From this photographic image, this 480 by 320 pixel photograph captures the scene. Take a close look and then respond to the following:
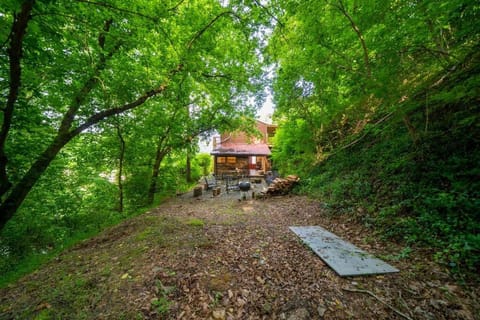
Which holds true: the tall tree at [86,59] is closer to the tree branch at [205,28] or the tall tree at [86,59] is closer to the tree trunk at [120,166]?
the tree branch at [205,28]

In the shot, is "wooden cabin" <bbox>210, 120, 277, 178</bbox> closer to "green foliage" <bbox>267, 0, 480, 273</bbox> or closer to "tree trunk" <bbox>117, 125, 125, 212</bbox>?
"tree trunk" <bbox>117, 125, 125, 212</bbox>

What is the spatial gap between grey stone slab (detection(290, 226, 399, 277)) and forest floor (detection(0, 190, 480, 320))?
101 millimetres

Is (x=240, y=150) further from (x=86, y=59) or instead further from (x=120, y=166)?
(x=86, y=59)

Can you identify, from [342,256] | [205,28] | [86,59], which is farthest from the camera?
[205,28]

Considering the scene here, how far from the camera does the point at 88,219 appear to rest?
6336mm

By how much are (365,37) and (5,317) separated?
25.6 ft

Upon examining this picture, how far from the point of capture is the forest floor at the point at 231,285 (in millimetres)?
1653

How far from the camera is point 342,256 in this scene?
2535mm

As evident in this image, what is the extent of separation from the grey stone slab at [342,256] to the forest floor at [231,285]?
10 cm

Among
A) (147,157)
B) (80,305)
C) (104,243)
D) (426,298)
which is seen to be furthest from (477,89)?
(147,157)

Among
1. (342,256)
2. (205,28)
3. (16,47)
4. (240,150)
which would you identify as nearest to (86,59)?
(16,47)

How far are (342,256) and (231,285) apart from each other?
1.72m

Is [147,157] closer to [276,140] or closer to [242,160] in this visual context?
[276,140]

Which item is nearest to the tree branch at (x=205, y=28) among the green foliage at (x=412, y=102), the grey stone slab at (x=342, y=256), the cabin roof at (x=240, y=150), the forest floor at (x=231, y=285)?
the green foliage at (x=412, y=102)
